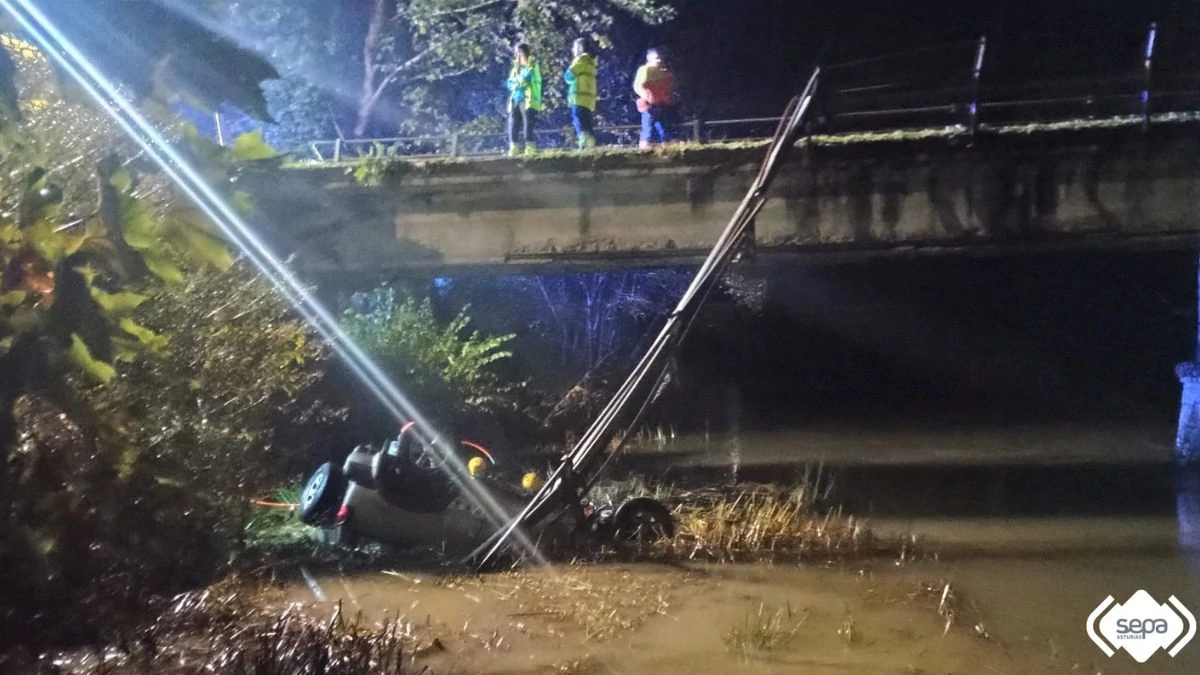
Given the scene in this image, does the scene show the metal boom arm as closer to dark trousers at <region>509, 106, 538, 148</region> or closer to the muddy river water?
the muddy river water

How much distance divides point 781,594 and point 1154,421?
1555cm

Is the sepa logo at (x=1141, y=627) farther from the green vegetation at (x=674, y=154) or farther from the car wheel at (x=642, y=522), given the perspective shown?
the green vegetation at (x=674, y=154)

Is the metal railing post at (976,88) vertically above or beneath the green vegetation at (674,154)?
above

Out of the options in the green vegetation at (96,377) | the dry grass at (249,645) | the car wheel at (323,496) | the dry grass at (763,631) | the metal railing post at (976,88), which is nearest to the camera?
the green vegetation at (96,377)

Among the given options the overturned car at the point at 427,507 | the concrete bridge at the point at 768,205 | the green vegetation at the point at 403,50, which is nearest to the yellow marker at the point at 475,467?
the overturned car at the point at 427,507

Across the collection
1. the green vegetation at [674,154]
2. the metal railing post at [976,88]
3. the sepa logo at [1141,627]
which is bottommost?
the sepa logo at [1141,627]

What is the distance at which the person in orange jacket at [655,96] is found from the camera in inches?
465

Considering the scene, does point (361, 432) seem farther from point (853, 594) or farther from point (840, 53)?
point (840, 53)

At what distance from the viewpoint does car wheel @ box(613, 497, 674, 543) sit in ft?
27.0

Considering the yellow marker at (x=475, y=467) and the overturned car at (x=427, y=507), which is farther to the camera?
the yellow marker at (x=475, y=467)

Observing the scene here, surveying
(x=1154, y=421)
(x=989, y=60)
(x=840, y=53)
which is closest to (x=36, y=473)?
(x=989, y=60)

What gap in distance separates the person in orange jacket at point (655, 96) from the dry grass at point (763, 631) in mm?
6840

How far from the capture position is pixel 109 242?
2.77m

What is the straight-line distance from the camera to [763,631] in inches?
239
